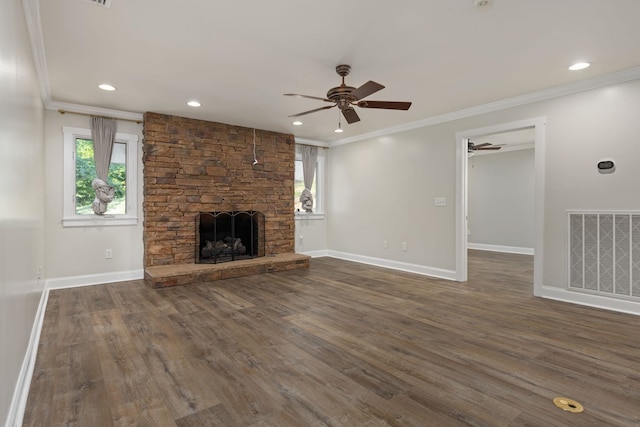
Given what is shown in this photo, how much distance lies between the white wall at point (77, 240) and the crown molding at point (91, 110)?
76 mm

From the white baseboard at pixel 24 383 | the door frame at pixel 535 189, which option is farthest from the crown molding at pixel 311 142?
the white baseboard at pixel 24 383

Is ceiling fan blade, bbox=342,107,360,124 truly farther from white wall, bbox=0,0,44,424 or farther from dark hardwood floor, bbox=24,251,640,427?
white wall, bbox=0,0,44,424

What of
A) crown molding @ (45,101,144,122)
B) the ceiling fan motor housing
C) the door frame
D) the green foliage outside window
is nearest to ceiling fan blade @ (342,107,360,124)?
the ceiling fan motor housing

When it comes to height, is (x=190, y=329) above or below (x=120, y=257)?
below

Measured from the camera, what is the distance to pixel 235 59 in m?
3.14

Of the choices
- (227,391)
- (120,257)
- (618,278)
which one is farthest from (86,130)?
(618,278)

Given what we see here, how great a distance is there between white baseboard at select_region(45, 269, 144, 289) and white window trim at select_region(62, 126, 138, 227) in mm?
723

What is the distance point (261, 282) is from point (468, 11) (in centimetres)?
393

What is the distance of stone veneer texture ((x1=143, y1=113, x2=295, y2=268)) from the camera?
16.3 ft

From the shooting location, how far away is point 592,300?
368 cm

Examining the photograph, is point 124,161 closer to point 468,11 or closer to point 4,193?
point 4,193

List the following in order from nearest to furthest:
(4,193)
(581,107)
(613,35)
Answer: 1. (4,193)
2. (613,35)
3. (581,107)

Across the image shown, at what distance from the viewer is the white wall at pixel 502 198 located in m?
7.57

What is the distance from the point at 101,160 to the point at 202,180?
139 centimetres
